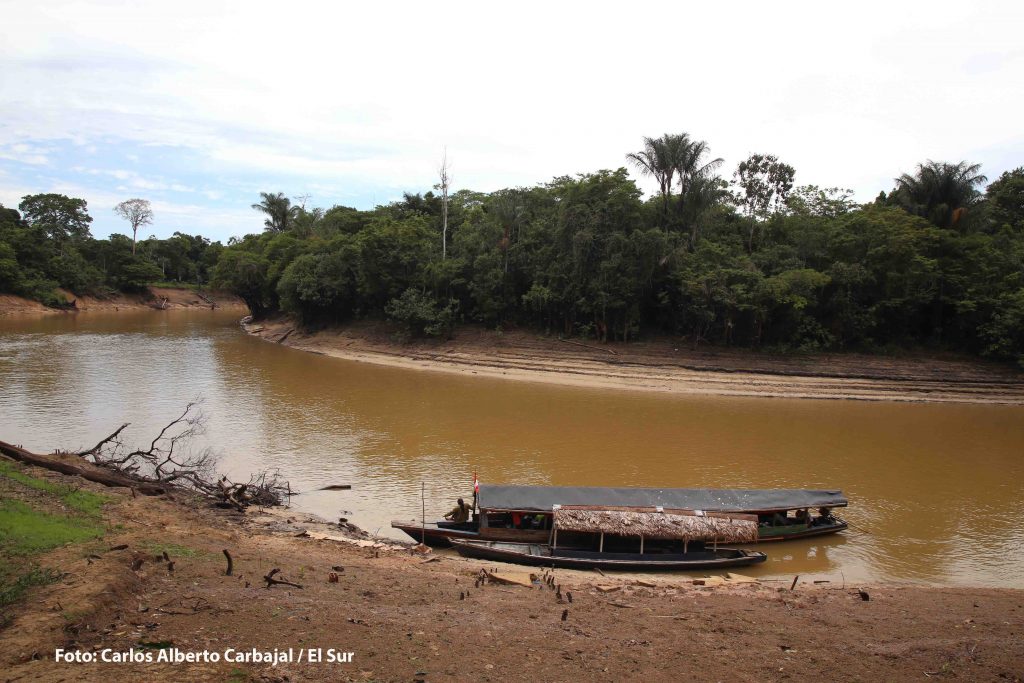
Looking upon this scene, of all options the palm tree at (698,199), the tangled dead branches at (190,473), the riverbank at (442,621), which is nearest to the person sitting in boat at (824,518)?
the riverbank at (442,621)

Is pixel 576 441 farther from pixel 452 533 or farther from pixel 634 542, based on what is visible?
pixel 452 533

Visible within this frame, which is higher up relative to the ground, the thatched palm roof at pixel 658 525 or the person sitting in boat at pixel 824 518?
the thatched palm roof at pixel 658 525

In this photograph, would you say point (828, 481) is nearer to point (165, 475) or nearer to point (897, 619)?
point (897, 619)

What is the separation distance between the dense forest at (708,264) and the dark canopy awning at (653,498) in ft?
67.3

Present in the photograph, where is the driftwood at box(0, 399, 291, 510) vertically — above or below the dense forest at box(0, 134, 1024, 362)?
below

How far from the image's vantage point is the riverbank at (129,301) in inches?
2456

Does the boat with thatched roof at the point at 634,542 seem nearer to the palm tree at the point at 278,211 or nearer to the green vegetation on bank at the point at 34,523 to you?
the green vegetation on bank at the point at 34,523

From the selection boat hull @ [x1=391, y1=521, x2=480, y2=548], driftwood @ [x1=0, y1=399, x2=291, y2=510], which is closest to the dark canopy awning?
boat hull @ [x1=391, y1=521, x2=480, y2=548]

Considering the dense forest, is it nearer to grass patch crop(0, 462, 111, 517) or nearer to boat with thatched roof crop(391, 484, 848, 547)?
boat with thatched roof crop(391, 484, 848, 547)

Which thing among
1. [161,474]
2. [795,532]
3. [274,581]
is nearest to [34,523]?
[274,581]

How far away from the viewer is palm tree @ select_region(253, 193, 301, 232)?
236ft

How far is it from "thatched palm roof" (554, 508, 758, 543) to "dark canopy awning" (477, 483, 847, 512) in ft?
1.22

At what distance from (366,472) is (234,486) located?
3727 mm

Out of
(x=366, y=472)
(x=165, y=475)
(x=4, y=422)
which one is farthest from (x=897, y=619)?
(x=4, y=422)
